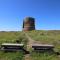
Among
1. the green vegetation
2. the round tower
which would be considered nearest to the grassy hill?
the green vegetation

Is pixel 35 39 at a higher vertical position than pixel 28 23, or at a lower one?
lower

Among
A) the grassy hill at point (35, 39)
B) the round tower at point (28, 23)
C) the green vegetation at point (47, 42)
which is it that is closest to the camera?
the grassy hill at point (35, 39)

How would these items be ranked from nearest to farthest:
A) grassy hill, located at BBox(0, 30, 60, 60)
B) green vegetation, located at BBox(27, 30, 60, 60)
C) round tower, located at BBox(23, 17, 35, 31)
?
grassy hill, located at BBox(0, 30, 60, 60) < green vegetation, located at BBox(27, 30, 60, 60) < round tower, located at BBox(23, 17, 35, 31)

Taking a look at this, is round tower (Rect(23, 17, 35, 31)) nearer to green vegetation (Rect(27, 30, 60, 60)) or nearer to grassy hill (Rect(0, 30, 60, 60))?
grassy hill (Rect(0, 30, 60, 60))

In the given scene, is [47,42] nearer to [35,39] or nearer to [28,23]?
[35,39]

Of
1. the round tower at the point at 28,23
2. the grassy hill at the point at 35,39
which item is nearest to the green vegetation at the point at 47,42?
the grassy hill at the point at 35,39

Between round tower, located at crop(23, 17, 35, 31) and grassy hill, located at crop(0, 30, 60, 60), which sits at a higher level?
round tower, located at crop(23, 17, 35, 31)

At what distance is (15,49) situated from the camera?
12.3 metres

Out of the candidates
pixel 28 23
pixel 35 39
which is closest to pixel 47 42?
pixel 35 39

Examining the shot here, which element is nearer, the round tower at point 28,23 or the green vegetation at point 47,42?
the green vegetation at point 47,42

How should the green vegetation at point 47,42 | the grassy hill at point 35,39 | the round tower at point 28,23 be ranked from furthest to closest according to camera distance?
1. the round tower at point 28,23
2. the green vegetation at point 47,42
3. the grassy hill at point 35,39

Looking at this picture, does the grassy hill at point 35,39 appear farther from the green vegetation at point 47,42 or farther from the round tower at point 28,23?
the round tower at point 28,23

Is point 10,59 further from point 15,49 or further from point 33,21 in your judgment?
point 33,21

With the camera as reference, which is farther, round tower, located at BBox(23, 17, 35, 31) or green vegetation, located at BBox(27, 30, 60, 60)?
round tower, located at BBox(23, 17, 35, 31)
